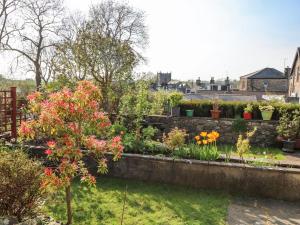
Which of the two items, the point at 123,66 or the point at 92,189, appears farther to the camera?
the point at 123,66

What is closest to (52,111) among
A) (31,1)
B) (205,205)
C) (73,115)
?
(73,115)

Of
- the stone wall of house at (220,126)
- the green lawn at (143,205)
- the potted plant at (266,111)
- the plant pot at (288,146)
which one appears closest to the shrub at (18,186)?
the green lawn at (143,205)

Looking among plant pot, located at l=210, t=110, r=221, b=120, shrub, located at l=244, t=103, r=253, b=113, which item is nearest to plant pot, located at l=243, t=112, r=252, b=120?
shrub, located at l=244, t=103, r=253, b=113

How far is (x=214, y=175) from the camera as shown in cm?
650

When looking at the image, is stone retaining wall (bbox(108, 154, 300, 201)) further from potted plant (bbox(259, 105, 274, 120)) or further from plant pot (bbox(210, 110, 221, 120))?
plant pot (bbox(210, 110, 221, 120))

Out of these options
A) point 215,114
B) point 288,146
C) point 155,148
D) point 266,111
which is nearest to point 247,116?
point 266,111

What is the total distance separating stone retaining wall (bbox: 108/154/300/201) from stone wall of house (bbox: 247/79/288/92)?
42033 mm

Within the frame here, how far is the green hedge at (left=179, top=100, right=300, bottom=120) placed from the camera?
39.4 feet

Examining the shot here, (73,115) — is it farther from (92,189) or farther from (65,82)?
(65,82)

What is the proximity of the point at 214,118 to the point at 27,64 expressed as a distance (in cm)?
1831

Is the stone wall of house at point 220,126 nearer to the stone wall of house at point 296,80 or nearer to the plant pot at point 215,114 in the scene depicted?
the plant pot at point 215,114

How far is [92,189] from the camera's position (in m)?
6.23

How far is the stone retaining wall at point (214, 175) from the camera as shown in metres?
6.18

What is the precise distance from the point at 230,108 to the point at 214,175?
673 cm
